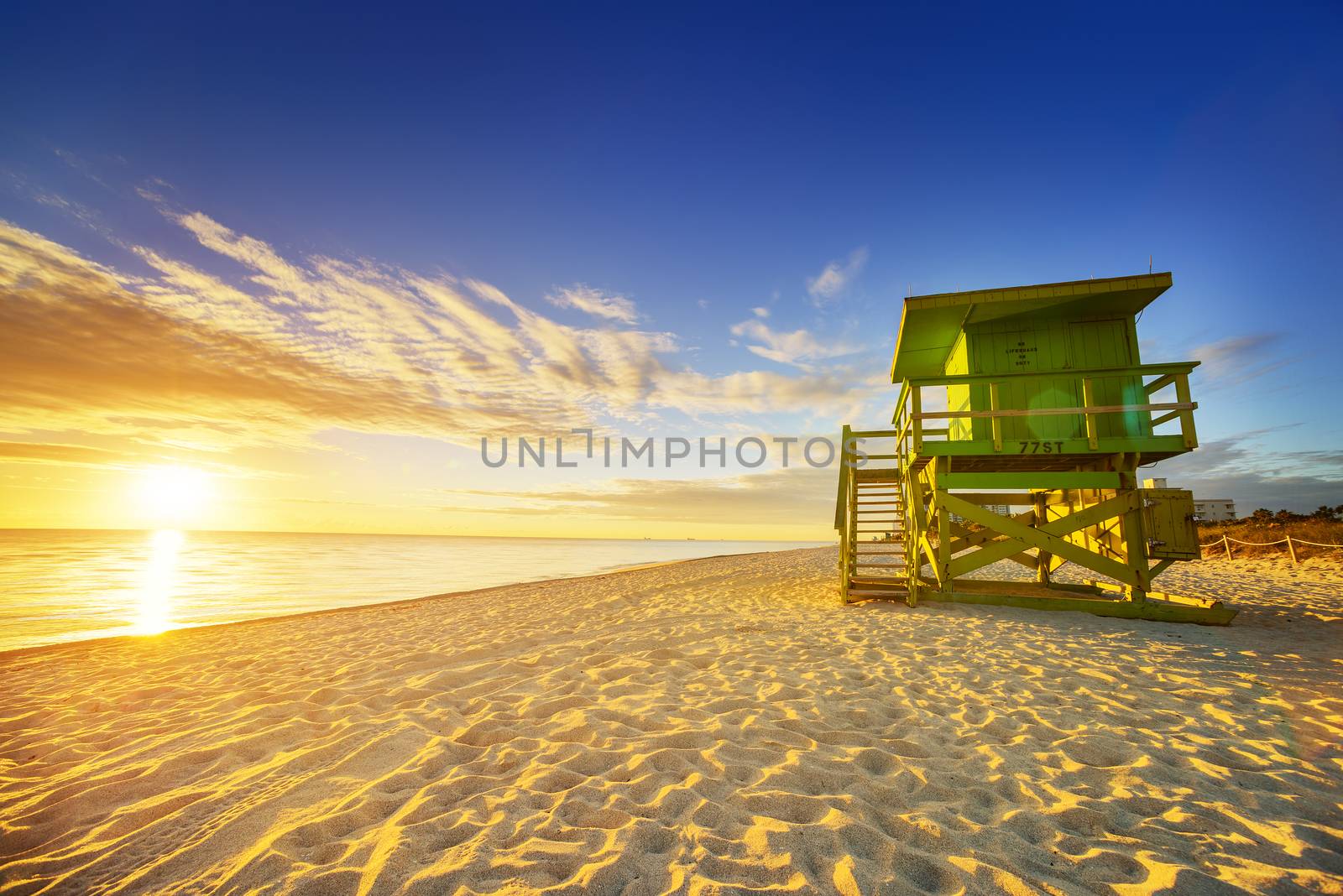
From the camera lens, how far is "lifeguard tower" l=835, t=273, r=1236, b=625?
7.82 meters

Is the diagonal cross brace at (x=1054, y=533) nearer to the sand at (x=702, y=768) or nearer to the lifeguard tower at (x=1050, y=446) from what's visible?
the lifeguard tower at (x=1050, y=446)

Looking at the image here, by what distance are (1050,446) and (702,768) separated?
7822 mm

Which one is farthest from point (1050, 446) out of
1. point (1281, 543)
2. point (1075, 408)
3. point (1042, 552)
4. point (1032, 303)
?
point (1281, 543)

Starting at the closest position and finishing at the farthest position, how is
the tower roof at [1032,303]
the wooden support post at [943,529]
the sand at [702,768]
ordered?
the sand at [702,768] < the tower roof at [1032,303] < the wooden support post at [943,529]

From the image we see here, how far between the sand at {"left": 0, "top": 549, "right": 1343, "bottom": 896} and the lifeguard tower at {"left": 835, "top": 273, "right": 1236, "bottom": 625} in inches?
62.9

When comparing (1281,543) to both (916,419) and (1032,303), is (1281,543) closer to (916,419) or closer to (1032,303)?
(1032,303)

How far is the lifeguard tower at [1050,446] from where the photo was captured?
25.7ft

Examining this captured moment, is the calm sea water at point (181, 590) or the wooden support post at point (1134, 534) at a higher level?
the wooden support post at point (1134, 534)

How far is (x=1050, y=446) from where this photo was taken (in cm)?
811

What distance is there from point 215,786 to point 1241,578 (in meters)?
20.9

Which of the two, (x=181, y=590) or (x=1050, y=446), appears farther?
(x=181, y=590)

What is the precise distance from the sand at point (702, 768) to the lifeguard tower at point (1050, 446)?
1597 mm

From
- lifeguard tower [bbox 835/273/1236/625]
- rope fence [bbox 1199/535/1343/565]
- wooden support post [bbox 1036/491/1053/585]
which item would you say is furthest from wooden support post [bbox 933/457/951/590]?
rope fence [bbox 1199/535/1343/565]

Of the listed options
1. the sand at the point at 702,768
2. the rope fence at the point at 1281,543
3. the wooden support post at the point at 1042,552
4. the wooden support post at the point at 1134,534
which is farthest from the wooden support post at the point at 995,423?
the rope fence at the point at 1281,543
